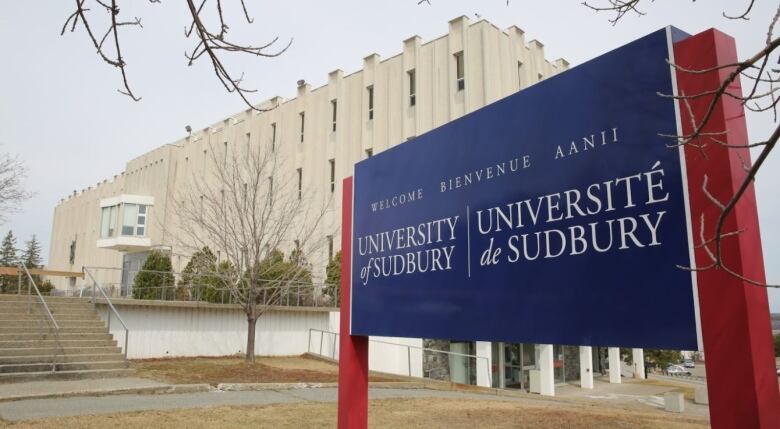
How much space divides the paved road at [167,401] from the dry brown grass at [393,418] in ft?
1.95

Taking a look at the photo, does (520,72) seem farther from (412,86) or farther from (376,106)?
(376,106)

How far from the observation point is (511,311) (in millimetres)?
4281

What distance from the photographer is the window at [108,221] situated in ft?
141

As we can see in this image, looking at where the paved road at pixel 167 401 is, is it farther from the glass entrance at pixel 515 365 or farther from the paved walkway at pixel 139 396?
the glass entrance at pixel 515 365

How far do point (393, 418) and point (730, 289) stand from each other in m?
6.64

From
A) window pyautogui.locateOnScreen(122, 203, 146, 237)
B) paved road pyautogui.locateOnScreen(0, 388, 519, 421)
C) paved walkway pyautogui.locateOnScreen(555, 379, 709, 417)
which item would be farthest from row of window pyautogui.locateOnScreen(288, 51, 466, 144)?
window pyautogui.locateOnScreen(122, 203, 146, 237)

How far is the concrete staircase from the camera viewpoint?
12.3 metres

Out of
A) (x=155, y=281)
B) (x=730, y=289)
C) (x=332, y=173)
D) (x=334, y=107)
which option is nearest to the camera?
(x=730, y=289)

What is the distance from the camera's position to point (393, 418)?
8750 millimetres

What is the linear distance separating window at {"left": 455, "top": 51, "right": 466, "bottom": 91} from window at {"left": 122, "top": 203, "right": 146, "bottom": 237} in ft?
96.4

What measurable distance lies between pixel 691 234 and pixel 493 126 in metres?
1.95

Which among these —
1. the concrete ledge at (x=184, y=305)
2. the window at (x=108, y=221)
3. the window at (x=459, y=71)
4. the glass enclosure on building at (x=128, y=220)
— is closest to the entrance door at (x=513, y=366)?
the concrete ledge at (x=184, y=305)

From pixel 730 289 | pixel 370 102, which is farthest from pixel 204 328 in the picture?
pixel 730 289

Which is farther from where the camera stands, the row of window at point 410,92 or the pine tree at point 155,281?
the row of window at point 410,92
